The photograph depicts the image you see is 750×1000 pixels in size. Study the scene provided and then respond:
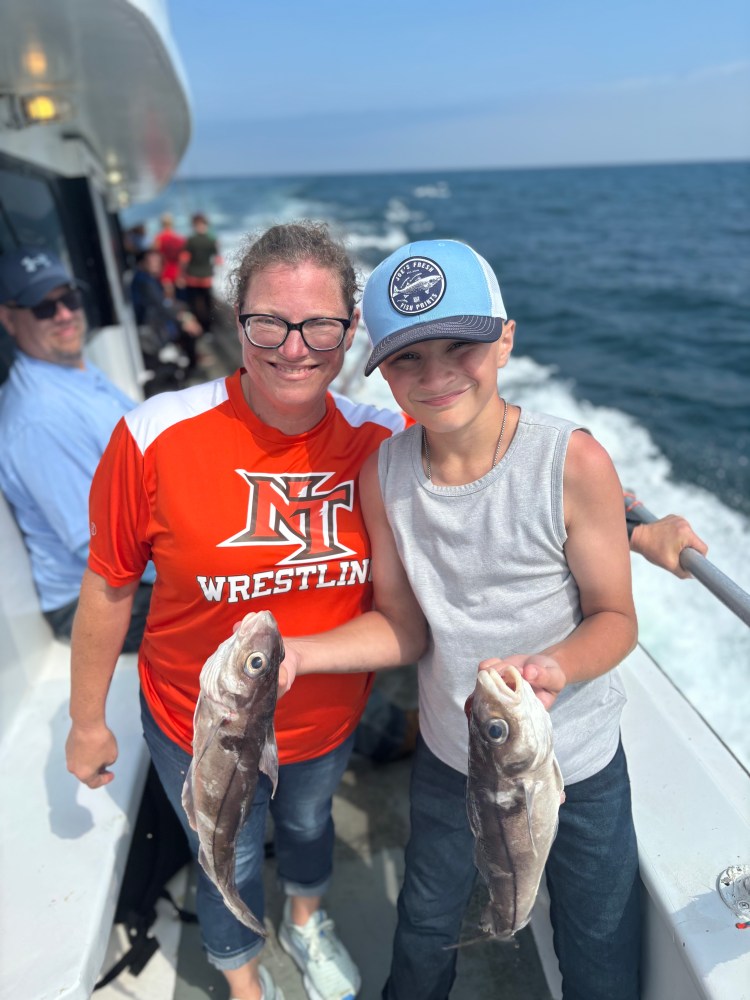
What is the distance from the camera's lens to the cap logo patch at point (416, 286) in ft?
5.51

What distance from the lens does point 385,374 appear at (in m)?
1.82

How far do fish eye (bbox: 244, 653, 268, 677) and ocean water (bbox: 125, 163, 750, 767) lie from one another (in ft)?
3.67

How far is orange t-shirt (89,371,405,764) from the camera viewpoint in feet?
6.39

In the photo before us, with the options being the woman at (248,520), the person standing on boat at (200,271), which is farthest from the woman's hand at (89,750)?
the person standing on boat at (200,271)

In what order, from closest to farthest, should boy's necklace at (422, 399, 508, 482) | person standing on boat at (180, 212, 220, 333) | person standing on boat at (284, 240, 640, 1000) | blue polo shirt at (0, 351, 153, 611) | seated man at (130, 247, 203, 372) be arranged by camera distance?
person standing on boat at (284, 240, 640, 1000), boy's necklace at (422, 399, 508, 482), blue polo shirt at (0, 351, 153, 611), seated man at (130, 247, 203, 372), person standing on boat at (180, 212, 220, 333)

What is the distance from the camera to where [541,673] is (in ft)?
5.22

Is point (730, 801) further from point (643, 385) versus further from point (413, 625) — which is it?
point (643, 385)

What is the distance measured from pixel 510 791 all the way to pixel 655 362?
16.1m

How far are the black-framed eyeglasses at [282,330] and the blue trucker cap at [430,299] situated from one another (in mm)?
134

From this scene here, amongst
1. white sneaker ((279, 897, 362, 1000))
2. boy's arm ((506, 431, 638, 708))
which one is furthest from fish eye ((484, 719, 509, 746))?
white sneaker ((279, 897, 362, 1000))

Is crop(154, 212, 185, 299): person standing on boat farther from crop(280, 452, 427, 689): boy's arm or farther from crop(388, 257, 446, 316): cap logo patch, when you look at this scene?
crop(388, 257, 446, 316): cap logo patch

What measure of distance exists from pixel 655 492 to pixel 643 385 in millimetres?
5695

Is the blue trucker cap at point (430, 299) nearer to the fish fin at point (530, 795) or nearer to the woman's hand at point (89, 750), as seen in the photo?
the fish fin at point (530, 795)

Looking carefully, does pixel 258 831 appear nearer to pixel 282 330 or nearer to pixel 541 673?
pixel 541 673
